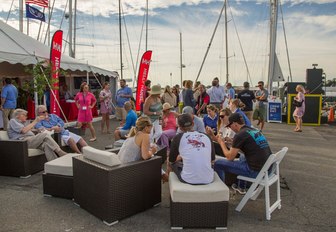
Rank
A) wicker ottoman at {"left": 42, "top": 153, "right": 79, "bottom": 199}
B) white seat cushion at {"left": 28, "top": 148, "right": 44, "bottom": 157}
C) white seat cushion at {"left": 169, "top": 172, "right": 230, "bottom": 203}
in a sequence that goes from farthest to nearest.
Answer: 1. white seat cushion at {"left": 28, "top": 148, "right": 44, "bottom": 157}
2. wicker ottoman at {"left": 42, "top": 153, "right": 79, "bottom": 199}
3. white seat cushion at {"left": 169, "top": 172, "right": 230, "bottom": 203}

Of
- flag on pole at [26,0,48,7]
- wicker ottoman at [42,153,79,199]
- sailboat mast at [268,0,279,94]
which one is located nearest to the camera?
wicker ottoman at [42,153,79,199]

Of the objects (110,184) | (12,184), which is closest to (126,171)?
(110,184)

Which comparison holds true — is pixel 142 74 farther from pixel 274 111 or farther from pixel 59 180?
pixel 59 180

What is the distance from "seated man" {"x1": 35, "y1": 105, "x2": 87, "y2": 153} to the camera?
5617 millimetres

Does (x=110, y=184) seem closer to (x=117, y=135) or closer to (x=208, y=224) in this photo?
(x=208, y=224)

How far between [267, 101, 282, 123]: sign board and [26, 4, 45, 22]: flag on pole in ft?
32.6

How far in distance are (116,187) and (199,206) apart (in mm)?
883

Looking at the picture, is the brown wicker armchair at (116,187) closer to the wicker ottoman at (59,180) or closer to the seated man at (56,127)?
the wicker ottoman at (59,180)

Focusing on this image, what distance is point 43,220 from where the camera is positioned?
3342mm

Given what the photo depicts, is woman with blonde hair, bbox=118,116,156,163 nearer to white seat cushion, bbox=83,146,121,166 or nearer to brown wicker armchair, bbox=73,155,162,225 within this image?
brown wicker armchair, bbox=73,155,162,225

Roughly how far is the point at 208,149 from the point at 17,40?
8.50 metres

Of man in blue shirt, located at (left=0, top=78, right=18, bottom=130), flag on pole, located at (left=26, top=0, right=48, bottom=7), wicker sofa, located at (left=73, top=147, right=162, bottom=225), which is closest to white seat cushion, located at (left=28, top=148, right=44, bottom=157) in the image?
wicker sofa, located at (left=73, top=147, right=162, bottom=225)

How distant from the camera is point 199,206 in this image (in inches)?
119

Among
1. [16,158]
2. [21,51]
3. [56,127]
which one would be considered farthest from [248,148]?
[21,51]
